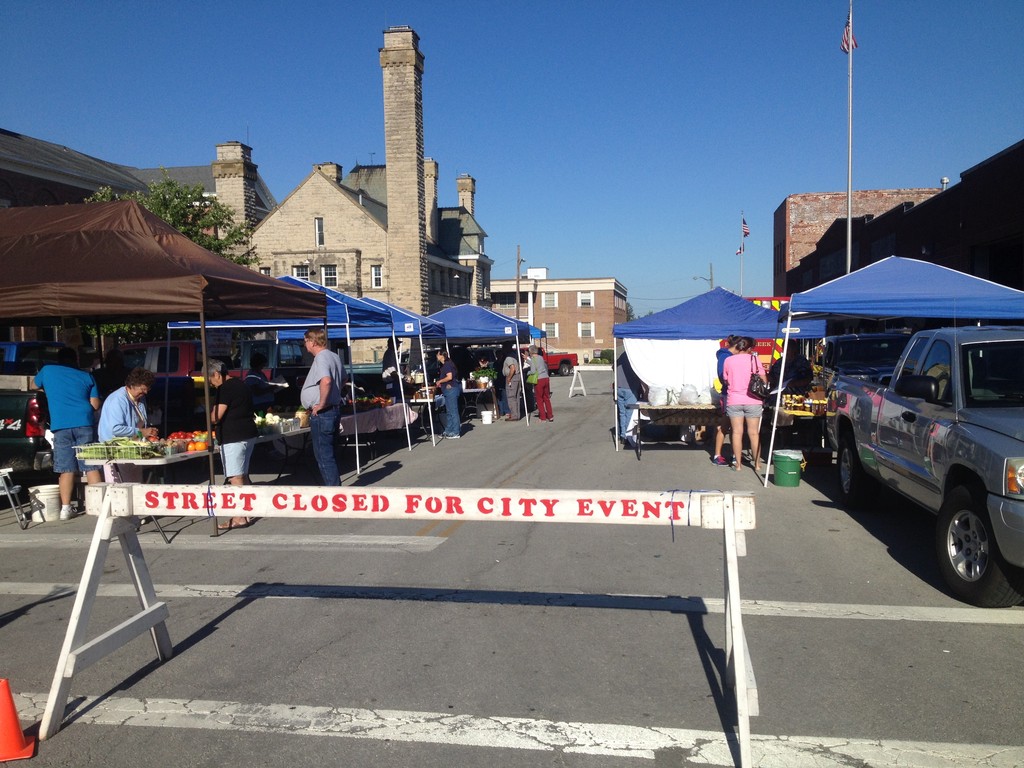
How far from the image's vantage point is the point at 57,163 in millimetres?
28469

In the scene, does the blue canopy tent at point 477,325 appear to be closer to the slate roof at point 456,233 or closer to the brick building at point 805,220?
the slate roof at point 456,233

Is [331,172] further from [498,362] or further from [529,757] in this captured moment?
[529,757]

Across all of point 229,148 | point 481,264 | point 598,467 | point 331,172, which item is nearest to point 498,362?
point 598,467

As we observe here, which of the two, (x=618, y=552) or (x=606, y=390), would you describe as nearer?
(x=618, y=552)

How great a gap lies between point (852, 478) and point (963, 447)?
10.2ft

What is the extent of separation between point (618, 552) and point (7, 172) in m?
26.5

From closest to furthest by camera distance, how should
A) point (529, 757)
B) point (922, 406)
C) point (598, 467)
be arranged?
point (529, 757) → point (922, 406) → point (598, 467)

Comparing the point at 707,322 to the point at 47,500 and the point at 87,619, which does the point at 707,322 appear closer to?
the point at 47,500

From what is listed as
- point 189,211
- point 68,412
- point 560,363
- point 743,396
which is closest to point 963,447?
point 743,396

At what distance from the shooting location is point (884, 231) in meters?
32.8

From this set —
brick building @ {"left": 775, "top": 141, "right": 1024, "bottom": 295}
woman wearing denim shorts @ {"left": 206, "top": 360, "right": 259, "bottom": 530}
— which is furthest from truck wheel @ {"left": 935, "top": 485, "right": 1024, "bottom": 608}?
brick building @ {"left": 775, "top": 141, "right": 1024, "bottom": 295}

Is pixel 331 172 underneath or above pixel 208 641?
above

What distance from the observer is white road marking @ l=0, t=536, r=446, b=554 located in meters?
7.64

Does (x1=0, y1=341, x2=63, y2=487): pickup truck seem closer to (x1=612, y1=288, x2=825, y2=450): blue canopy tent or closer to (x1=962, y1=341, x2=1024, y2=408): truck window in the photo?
(x1=612, y1=288, x2=825, y2=450): blue canopy tent
